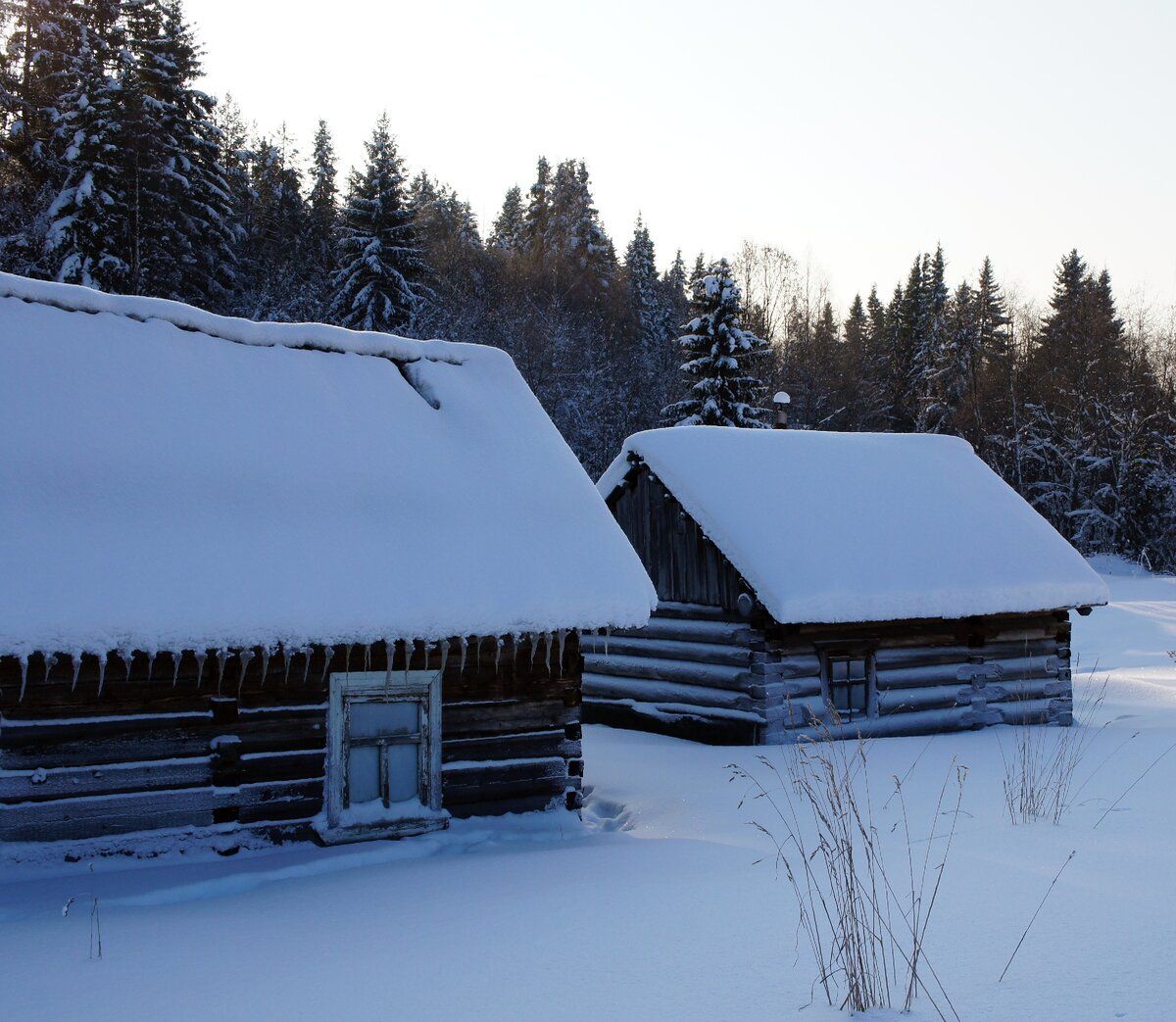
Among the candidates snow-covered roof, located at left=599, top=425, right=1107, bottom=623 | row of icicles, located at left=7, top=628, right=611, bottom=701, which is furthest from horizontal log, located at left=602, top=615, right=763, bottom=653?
row of icicles, located at left=7, top=628, right=611, bottom=701

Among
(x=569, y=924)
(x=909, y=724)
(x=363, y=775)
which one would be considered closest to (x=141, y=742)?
(x=363, y=775)

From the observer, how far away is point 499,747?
9.16 m

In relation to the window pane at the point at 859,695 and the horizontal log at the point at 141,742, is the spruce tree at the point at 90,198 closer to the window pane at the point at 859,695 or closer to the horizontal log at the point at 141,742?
the horizontal log at the point at 141,742

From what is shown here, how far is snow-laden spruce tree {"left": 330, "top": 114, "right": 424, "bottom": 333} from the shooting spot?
3550cm

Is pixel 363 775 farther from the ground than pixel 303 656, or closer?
closer

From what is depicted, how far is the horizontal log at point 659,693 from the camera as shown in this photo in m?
13.5

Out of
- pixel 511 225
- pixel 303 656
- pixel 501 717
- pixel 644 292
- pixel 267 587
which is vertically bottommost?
pixel 501 717

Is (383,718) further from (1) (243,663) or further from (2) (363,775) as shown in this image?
(1) (243,663)

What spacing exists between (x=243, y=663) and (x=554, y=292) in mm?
45728

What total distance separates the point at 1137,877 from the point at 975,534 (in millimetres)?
9753

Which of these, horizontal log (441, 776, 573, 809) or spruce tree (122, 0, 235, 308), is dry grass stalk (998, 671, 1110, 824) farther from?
spruce tree (122, 0, 235, 308)

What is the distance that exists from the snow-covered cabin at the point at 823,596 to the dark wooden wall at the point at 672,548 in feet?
0.09

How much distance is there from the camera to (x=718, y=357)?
34.8 metres

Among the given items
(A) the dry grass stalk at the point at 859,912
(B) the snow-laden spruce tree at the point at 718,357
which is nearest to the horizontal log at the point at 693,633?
(A) the dry grass stalk at the point at 859,912
